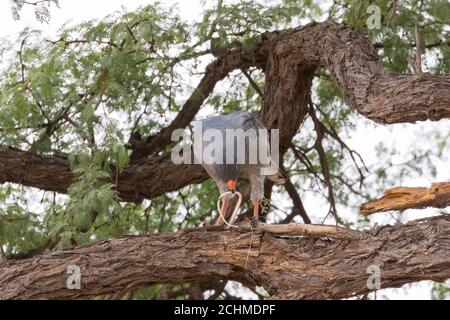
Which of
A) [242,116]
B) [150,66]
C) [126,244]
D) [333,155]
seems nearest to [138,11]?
[150,66]

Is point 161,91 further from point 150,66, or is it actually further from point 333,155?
point 333,155

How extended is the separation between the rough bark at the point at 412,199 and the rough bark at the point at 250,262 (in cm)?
11

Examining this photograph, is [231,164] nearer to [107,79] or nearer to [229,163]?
[229,163]

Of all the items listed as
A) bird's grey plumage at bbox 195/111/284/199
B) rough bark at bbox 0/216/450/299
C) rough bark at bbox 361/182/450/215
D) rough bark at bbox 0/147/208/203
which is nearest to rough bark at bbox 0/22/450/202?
rough bark at bbox 0/147/208/203

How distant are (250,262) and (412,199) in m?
0.86

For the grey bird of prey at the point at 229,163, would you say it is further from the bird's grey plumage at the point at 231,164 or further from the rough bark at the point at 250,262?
the rough bark at the point at 250,262

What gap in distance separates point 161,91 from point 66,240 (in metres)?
1.44

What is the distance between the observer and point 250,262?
168 inches

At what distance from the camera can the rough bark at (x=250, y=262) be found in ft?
12.9

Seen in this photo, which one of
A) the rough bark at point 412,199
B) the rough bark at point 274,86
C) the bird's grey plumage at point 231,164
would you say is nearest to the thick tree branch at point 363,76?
the rough bark at point 274,86

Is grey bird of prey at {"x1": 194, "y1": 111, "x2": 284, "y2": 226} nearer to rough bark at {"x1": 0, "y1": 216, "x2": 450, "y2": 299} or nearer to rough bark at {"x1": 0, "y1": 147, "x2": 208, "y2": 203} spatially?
rough bark at {"x1": 0, "y1": 216, "x2": 450, "y2": 299}

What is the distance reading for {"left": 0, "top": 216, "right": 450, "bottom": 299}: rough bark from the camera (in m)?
3.94

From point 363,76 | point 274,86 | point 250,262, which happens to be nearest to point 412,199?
point 250,262

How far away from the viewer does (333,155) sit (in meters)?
7.36
